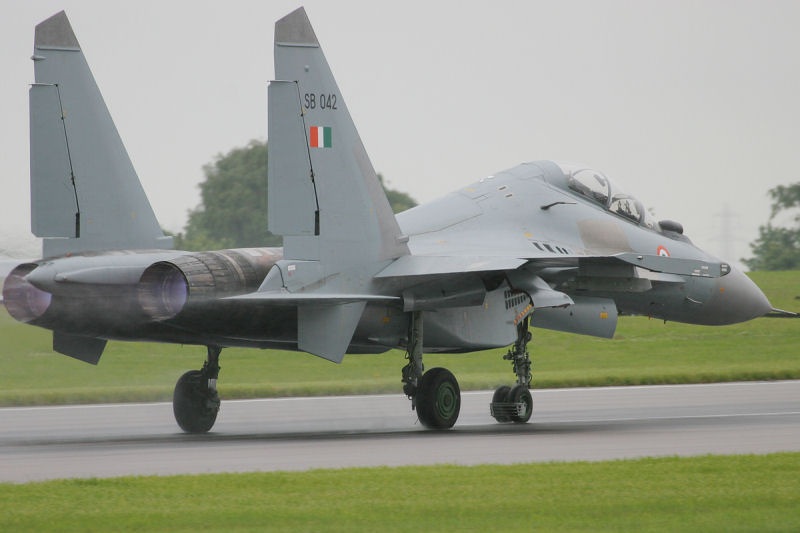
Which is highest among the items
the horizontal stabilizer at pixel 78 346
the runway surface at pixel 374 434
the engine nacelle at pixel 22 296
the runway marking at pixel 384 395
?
the engine nacelle at pixel 22 296

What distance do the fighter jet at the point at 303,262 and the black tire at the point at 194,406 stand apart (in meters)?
A: 0.02

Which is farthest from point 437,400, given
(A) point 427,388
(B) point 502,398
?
(B) point 502,398

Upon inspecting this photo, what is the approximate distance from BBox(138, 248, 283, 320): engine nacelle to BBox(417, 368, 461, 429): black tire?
3.00 metres

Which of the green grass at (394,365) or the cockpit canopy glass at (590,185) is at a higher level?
the cockpit canopy glass at (590,185)

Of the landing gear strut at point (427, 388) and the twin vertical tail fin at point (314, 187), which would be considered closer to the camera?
the twin vertical tail fin at point (314, 187)

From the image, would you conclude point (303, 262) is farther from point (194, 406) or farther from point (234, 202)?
point (234, 202)

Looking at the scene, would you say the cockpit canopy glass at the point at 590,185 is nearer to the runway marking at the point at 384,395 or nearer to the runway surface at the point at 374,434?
the runway surface at the point at 374,434

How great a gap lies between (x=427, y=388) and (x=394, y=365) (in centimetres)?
1603

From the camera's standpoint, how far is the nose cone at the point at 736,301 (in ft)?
64.4

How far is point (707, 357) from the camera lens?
34375mm

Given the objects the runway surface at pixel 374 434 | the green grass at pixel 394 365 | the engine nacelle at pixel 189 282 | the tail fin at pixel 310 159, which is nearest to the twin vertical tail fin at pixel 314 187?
the tail fin at pixel 310 159

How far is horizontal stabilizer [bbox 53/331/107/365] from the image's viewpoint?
15703 mm

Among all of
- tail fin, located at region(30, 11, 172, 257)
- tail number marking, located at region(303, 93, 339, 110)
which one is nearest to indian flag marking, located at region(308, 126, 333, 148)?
tail number marking, located at region(303, 93, 339, 110)

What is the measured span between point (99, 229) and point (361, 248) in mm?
3506
